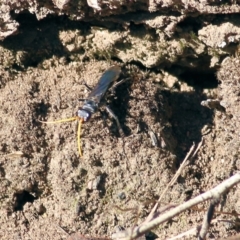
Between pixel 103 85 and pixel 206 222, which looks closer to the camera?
pixel 206 222

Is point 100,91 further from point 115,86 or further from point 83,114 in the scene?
point 83,114

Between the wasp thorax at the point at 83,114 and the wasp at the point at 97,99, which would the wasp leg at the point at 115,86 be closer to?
the wasp at the point at 97,99

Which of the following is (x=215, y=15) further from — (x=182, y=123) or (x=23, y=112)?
(x=23, y=112)

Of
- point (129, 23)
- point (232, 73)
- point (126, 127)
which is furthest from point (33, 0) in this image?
point (232, 73)

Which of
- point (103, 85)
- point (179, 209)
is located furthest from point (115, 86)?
point (179, 209)

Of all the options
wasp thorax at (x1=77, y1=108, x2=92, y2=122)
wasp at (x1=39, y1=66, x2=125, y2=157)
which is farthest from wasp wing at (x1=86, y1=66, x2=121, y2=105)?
wasp thorax at (x1=77, y1=108, x2=92, y2=122)

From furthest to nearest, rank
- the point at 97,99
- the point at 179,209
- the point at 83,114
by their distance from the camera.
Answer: the point at 97,99
the point at 83,114
the point at 179,209

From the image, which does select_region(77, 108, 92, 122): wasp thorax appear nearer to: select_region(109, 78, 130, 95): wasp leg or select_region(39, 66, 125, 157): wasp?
select_region(39, 66, 125, 157): wasp
